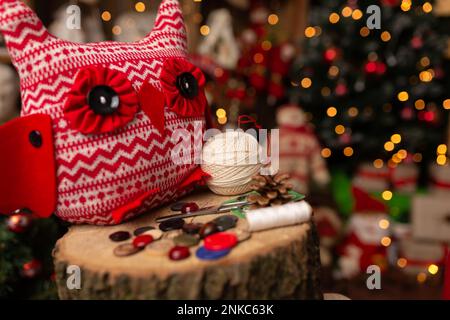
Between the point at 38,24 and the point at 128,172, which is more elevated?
the point at 38,24

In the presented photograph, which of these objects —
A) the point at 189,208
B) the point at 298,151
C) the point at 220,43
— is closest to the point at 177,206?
the point at 189,208

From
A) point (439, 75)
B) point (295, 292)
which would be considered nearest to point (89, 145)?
point (295, 292)

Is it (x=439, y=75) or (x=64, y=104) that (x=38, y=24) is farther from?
(x=439, y=75)

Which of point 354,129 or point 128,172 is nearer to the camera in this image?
point 128,172

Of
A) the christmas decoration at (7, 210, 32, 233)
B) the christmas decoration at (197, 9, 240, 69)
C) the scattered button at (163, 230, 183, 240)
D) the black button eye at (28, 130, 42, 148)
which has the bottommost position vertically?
the christmas decoration at (7, 210, 32, 233)

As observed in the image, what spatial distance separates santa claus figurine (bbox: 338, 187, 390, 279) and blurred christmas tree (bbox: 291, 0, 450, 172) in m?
0.34

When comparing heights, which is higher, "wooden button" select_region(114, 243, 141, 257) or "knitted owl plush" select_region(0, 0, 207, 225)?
"knitted owl plush" select_region(0, 0, 207, 225)

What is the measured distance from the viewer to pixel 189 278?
0.61 metres

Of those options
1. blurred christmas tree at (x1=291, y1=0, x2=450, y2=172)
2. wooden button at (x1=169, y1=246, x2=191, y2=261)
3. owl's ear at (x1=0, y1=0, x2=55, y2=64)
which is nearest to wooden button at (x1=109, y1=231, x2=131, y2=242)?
wooden button at (x1=169, y1=246, x2=191, y2=261)

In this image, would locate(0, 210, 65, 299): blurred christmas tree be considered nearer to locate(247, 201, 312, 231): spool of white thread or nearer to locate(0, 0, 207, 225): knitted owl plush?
locate(0, 0, 207, 225): knitted owl plush

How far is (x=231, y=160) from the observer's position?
33.9 inches

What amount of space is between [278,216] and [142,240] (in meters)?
0.25

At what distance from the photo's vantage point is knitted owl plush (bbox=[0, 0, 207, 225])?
691 millimetres

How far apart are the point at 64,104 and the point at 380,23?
5.82ft
